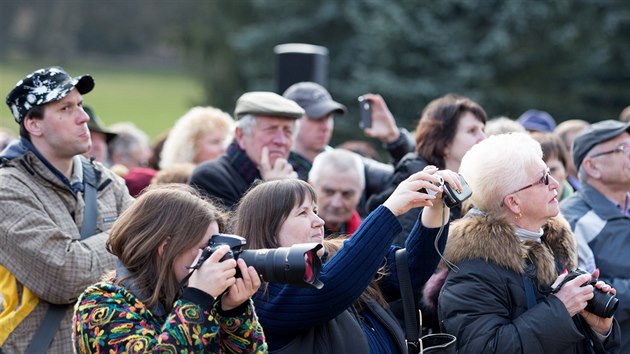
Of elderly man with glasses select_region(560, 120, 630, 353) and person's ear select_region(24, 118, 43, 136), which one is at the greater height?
person's ear select_region(24, 118, 43, 136)

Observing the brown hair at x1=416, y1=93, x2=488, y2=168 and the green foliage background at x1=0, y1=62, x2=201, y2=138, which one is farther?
the green foliage background at x1=0, y1=62, x2=201, y2=138

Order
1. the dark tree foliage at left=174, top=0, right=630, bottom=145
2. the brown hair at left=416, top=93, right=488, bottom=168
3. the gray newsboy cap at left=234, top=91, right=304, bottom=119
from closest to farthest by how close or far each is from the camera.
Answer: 1. the brown hair at left=416, top=93, right=488, bottom=168
2. the gray newsboy cap at left=234, top=91, right=304, bottom=119
3. the dark tree foliage at left=174, top=0, right=630, bottom=145

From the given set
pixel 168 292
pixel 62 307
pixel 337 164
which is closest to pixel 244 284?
pixel 168 292

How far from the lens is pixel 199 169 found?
18.0 feet

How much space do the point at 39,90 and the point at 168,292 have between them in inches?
71.4

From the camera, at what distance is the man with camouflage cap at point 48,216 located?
13.9 ft

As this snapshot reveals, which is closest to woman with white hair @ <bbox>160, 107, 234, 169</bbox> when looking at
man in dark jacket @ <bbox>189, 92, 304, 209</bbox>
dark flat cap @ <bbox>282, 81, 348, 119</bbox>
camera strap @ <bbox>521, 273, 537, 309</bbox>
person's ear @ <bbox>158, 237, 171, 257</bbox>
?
dark flat cap @ <bbox>282, 81, 348, 119</bbox>

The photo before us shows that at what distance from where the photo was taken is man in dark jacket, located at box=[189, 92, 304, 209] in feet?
17.7

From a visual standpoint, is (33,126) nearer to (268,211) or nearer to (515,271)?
(268,211)

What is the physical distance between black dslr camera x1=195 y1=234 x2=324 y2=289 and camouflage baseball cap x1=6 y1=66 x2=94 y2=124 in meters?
1.82

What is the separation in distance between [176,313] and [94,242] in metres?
1.64

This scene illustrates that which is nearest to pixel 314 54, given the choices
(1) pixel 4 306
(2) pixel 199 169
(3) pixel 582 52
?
(2) pixel 199 169

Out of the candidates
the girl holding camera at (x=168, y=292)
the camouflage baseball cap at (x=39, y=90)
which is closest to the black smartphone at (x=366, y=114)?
the camouflage baseball cap at (x=39, y=90)

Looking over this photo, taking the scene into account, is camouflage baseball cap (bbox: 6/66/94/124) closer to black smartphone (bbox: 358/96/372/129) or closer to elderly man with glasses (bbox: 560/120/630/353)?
black smartphone (bbox: 358/96/372/129)
